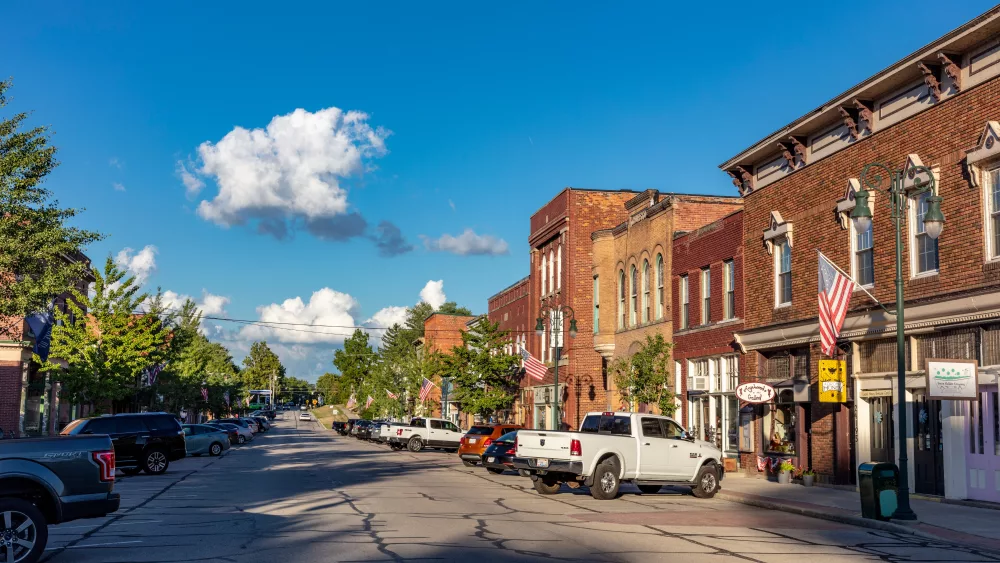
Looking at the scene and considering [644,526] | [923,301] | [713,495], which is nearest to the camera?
[644,526]

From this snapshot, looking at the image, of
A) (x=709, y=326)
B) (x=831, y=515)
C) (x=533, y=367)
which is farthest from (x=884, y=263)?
(x=533, y=367)

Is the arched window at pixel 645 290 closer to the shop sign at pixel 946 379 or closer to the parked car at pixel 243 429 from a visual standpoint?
the shop sign at pixel 946 379

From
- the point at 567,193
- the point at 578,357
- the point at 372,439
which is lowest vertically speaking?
the point at 372,439

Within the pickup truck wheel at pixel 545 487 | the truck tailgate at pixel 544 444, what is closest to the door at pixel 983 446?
the truck tailgate at pixel 544 444

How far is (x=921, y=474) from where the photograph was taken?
22.4 m

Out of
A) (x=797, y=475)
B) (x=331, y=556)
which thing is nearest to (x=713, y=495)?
(x=797, y=475)

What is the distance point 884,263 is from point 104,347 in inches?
1397

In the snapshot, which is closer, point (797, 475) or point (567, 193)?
point (797, 475)

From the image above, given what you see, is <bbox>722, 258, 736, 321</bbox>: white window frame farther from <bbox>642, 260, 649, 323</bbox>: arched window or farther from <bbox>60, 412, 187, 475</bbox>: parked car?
<bbox>60, 412, 187, 475</bbox>: parked car

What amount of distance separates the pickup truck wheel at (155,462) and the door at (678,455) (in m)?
15.7

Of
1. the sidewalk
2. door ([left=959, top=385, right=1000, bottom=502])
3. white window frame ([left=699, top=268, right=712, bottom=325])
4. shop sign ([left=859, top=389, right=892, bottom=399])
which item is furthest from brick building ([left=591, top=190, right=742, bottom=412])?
door ([left=959, top=385, right=1000, bottom=502])

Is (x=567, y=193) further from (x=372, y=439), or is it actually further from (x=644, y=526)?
(x=644, y=526)

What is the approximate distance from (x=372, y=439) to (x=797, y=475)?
44858 mm

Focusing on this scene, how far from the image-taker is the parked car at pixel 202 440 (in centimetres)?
4431
